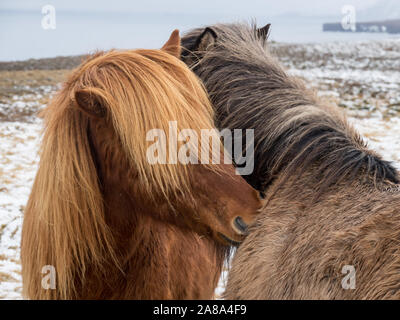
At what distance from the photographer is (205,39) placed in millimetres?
→ 2438

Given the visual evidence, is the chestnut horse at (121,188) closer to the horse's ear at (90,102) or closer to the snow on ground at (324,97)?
the horse's ear at (90,102)

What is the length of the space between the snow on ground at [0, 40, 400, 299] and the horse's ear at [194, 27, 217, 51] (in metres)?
0.70

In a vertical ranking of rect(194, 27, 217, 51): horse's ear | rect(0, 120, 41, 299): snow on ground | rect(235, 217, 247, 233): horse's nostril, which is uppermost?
rect(194, 27, 217, 51): horse's ear

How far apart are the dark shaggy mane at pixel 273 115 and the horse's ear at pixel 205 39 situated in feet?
0.11

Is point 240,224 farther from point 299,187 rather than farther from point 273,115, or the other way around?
point 273,115

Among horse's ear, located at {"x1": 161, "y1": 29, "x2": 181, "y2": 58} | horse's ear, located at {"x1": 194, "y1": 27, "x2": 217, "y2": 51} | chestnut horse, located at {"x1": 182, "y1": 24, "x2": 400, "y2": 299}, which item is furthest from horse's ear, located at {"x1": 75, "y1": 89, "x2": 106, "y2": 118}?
horse's ear, located at {"x1": 194, "y1": 27, "x2": 217, "y2": 51}

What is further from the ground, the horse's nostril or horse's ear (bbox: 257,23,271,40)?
horse's ear (bbox: 257,23,271,40)

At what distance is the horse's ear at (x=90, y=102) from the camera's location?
4.69 feet

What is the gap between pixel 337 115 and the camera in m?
2.09

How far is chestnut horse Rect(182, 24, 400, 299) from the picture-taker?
1.35 meters

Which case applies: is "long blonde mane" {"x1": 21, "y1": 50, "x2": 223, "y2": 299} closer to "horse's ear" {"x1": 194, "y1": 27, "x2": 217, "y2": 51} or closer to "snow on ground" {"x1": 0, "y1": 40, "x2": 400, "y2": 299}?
"snow on ground" {"x1": 0, "y1": 40, "x2": 400, "y2": 299}

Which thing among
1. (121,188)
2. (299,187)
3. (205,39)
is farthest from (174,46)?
(299,187)

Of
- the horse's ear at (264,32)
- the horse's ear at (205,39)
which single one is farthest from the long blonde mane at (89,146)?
the horse's ear at (264,32)
